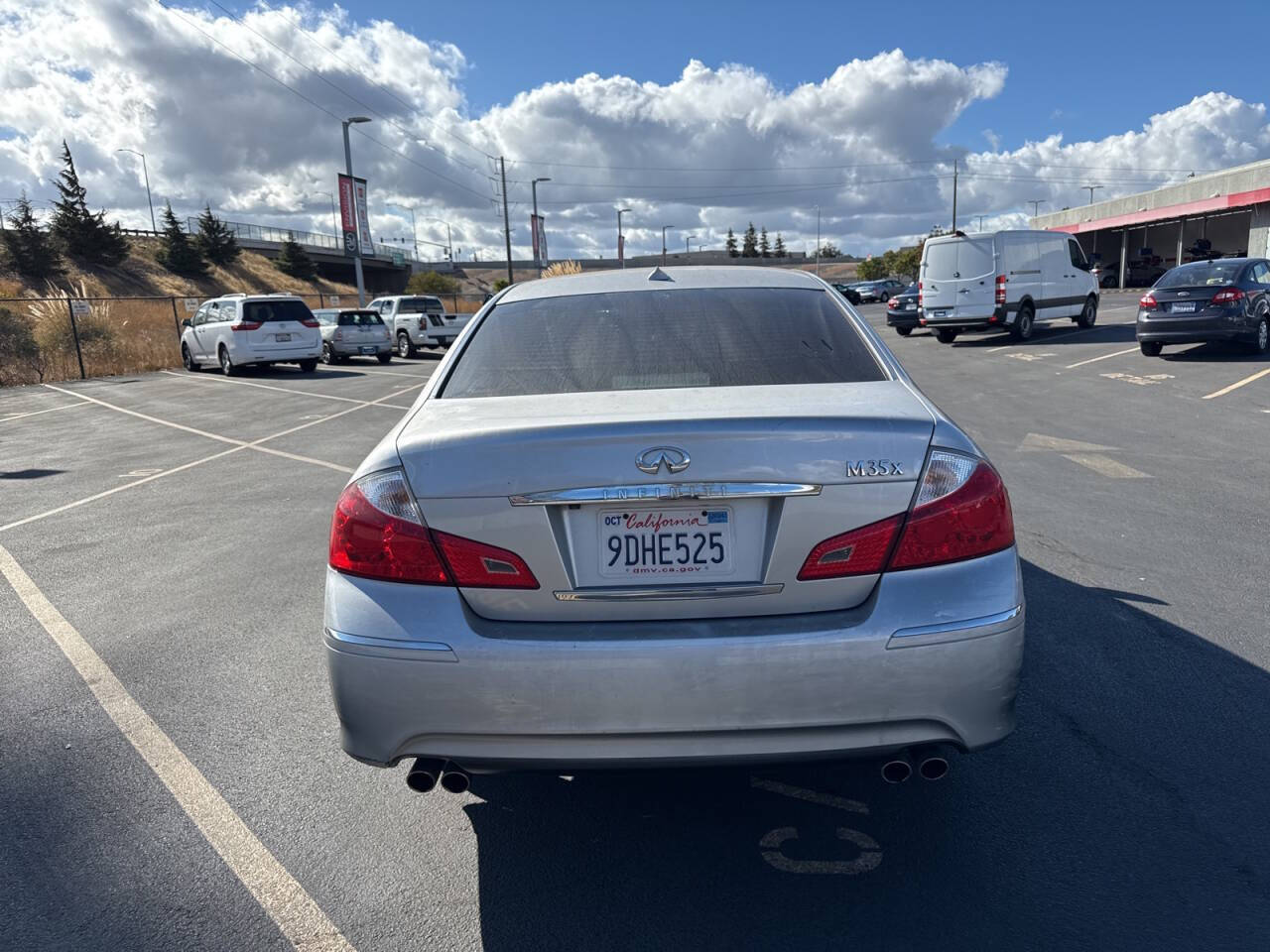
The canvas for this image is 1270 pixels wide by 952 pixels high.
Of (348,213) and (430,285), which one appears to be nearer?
(348,213)

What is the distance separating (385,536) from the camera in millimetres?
2504

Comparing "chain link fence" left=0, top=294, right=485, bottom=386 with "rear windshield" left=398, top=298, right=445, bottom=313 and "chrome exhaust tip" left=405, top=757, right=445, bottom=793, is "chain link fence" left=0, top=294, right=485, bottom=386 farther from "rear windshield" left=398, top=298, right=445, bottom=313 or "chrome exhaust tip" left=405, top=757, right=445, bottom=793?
"chrome exhaust tip" left=405, top=757, right=445, bottom=793

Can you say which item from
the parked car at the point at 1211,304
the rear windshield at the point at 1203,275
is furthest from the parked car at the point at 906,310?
the rear windshield at the point at 1203,275

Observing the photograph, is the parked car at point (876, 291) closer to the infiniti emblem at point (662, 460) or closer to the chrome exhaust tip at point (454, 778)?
the infiniti emblem at point (662, 460)

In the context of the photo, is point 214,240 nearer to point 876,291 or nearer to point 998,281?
point 876,291

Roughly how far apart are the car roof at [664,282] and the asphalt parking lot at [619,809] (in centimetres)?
185

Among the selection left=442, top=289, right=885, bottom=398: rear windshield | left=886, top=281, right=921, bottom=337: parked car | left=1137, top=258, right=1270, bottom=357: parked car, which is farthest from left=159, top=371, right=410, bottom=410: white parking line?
left=886, top=281, right=921, bottom=337: parked car

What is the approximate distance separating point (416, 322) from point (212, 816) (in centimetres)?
2715

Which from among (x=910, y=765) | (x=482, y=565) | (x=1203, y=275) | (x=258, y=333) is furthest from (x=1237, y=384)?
(x=258, y=333)

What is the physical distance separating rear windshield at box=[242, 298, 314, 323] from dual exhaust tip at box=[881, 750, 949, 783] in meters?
22.8

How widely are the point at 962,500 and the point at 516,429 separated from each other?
4.00ft

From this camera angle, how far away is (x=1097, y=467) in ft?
27.3

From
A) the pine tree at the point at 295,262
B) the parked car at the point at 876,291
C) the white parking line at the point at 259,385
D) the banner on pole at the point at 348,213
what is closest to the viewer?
the white parking line at the point at 259,385

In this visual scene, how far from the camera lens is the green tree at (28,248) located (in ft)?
185
